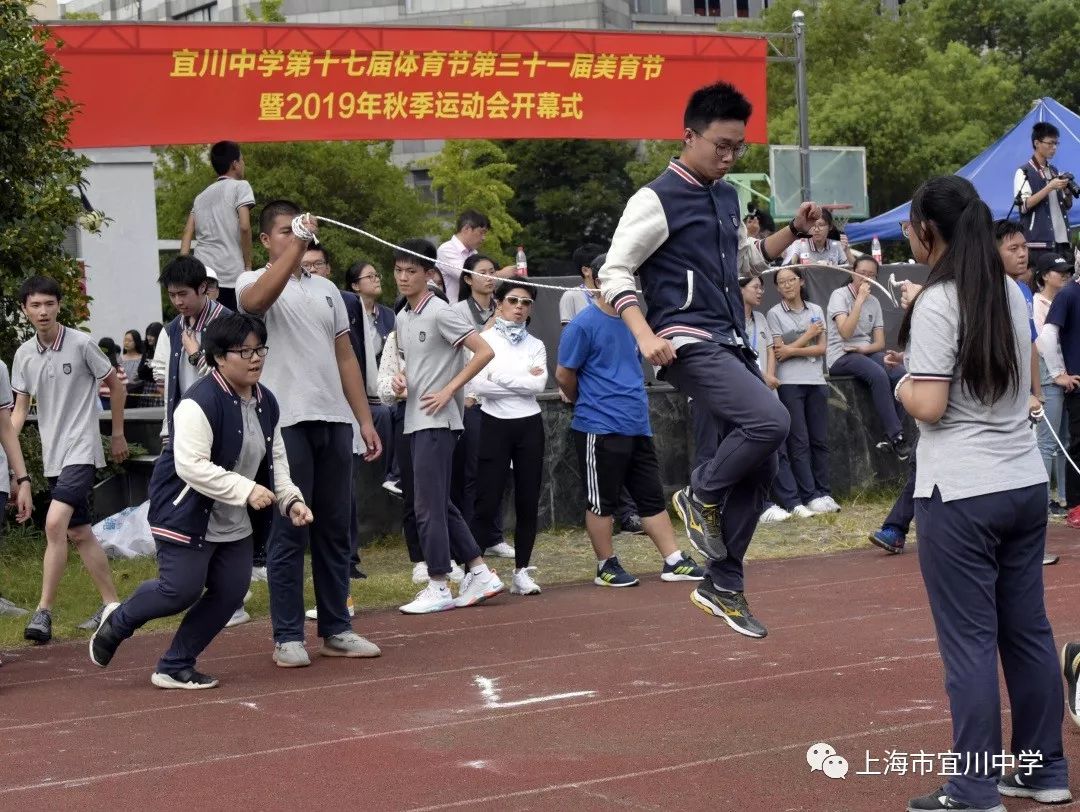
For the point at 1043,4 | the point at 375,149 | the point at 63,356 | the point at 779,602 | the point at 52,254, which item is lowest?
the point at 779,602

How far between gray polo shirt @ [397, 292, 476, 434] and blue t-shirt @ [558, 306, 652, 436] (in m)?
1.17

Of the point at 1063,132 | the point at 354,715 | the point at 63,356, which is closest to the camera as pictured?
the point at 354,715

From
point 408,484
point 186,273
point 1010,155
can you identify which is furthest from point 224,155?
point 1010,155

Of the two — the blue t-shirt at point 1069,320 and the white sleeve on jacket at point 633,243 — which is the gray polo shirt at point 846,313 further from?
the white sleeve on jacket at point 633,243

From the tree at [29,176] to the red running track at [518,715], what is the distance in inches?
157

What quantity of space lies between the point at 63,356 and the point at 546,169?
49.7 m

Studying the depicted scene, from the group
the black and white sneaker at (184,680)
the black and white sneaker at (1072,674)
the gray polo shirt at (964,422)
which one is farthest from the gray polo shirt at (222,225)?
the gray polo shirt at (964,422)

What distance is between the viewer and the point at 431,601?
400 inches

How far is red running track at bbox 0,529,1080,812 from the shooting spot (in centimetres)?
580

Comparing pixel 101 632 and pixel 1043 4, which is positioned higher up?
pixel 1043 4

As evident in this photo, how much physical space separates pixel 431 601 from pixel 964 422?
553 centimetres

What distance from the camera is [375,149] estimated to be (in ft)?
153

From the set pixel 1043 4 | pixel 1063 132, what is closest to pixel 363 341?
pixel 1063 132

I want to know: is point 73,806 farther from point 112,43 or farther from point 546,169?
point 546,169
